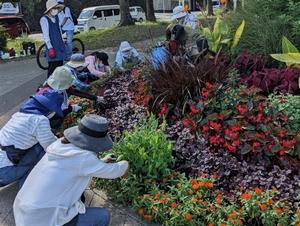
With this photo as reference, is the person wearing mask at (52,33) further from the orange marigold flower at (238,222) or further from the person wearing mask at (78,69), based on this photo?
the orange marigold flower at (238,222)

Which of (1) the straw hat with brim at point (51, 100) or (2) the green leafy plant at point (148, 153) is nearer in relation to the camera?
(2) the green leafy plant at point (148, 153)

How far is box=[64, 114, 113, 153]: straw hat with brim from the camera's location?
3.20 m

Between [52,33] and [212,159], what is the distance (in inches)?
A: 190

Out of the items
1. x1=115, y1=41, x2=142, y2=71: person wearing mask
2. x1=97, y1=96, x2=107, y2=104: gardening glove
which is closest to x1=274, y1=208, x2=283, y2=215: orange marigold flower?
x1=97, y1=96, x2=107, y2=104: gardening glove

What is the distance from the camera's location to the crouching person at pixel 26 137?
13.6ft

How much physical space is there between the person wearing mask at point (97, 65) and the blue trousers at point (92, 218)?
376 cm

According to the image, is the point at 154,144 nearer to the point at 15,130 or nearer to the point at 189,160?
the point at 189,160

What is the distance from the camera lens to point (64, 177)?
10.3 feet

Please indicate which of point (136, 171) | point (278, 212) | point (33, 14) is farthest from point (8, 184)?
point (33, 14)

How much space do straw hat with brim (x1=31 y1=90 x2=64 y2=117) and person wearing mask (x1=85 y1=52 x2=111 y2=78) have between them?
2630 millimetres

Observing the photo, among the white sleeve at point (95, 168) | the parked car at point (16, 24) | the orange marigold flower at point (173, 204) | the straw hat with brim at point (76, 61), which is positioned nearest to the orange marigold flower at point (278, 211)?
the orange marigold flower at point (173, 204)

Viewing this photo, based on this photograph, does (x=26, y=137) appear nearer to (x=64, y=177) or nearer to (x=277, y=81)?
(x=64, y=177)

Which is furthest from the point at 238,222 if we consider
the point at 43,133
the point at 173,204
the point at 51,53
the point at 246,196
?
the point at 51,53

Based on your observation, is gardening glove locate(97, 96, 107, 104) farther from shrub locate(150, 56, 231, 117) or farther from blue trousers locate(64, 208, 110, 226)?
blue trousers locate(64, 208, 110, 226)
